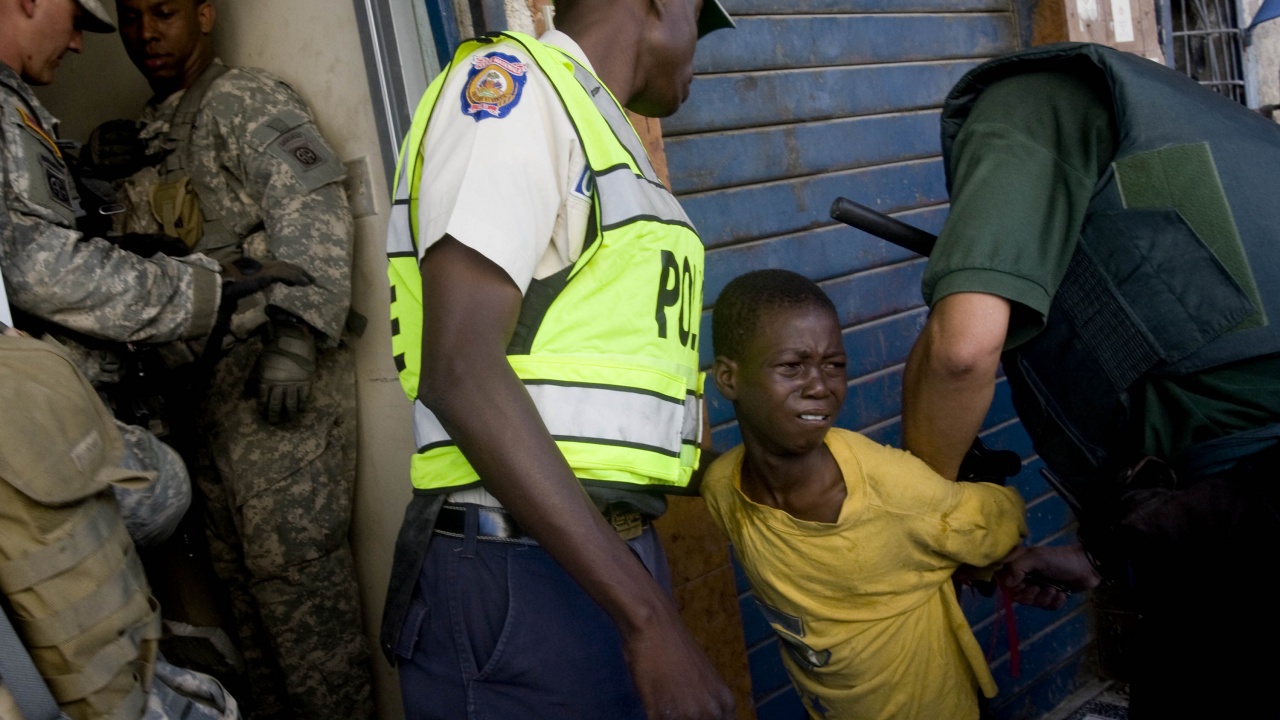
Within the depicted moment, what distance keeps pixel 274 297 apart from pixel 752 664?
180 centimetres

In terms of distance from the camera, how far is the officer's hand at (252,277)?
2498mm

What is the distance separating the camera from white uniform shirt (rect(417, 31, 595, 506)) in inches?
44.7

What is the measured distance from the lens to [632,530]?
1.37 m

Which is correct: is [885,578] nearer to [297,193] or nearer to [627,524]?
Result: [627,524]

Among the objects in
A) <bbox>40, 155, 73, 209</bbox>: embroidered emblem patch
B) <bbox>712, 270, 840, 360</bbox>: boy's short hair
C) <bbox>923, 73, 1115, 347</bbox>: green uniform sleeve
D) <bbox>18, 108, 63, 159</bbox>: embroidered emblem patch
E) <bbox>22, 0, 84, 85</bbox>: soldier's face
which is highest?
<bbox>22, 0, 84, 85</bbox>: soldier's face

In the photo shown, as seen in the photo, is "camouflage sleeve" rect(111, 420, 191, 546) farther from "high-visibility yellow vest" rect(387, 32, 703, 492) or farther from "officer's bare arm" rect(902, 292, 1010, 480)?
"officer's bare arm" rect(902, 292, 1010, 480)

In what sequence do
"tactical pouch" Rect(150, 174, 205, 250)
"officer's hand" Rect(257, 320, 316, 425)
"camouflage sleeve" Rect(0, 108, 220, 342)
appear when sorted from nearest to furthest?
"camouflage sleeve" Rect(0, 108, 220, 342) → "officer's hand" Rect(257, 320, 316, 425) → "tactical pouch" Rect(150, 174, 205, 250)

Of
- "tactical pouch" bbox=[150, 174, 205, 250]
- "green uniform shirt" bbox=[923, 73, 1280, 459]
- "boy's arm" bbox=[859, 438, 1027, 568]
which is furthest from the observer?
"tactical pouch" bbox=[150, 174, 205, 250]

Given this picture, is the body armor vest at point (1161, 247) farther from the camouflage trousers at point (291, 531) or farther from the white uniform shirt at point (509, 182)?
the camouflage trousers at point (291, 531)

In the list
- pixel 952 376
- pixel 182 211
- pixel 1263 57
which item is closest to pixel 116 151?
pixel 182 211

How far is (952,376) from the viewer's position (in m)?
1.71

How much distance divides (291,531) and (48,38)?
148 cm

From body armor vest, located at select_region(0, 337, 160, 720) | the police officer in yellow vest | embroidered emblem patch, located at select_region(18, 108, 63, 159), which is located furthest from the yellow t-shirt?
embroidered emblem patch, located at select_region(18, 108, 63, 159)

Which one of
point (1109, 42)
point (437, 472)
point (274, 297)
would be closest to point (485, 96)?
point (437, 472)
